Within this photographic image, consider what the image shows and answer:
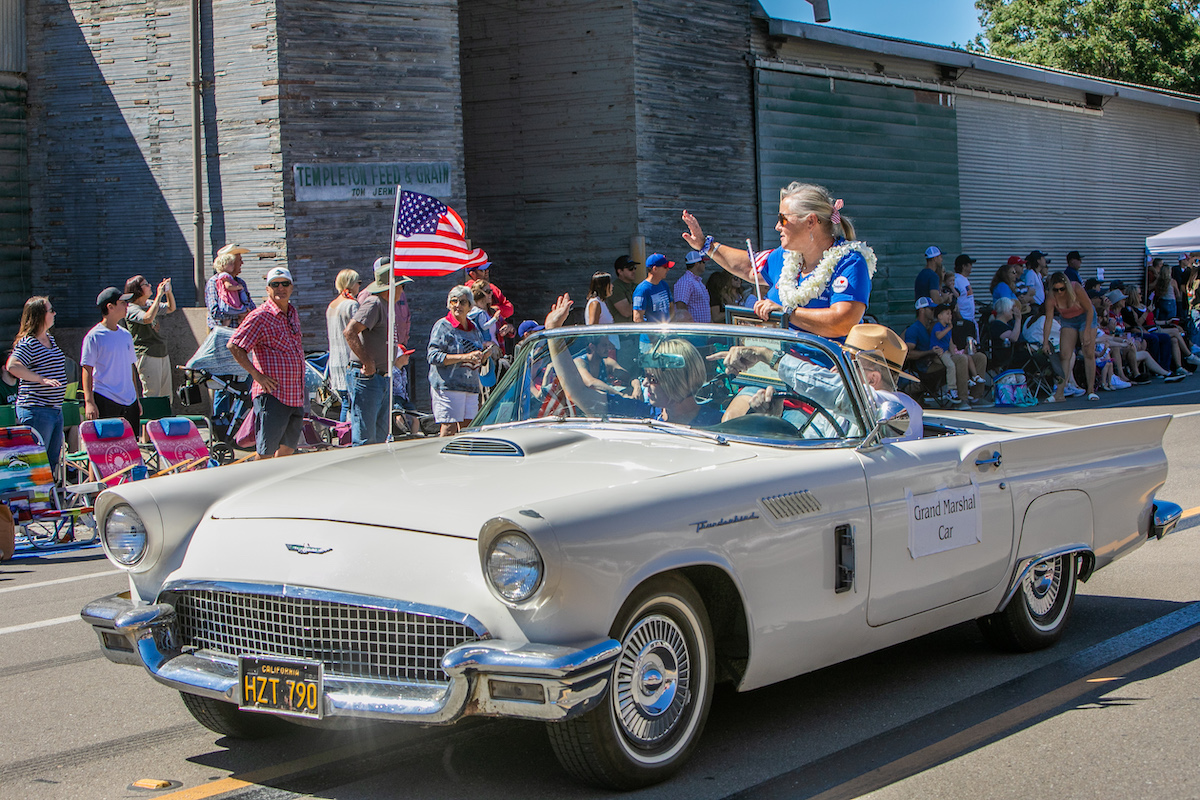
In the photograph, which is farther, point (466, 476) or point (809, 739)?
point (809, 739)

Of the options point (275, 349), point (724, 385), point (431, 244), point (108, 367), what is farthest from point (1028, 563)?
point (108, 367)

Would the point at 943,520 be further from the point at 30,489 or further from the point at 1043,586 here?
the point at 30,489

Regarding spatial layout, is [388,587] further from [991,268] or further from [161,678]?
[991,268]

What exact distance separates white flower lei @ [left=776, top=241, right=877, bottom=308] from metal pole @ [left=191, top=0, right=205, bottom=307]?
37.2 ft

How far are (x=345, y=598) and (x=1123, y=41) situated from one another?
4035cm

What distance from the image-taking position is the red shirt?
366 inches

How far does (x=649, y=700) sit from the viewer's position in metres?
3.84

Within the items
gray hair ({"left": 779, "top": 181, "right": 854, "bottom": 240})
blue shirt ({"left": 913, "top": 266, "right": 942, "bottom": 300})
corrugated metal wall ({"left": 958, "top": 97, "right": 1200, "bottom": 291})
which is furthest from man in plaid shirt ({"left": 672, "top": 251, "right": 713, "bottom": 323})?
corrugated metal wall ({"left": 958, "top": 97, "right": 1200, "bottom": 291})

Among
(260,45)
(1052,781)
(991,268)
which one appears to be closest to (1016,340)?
(991,268)

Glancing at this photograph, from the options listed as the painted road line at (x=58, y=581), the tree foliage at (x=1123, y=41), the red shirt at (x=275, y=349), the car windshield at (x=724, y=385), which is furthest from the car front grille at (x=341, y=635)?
the tree foliage at (x=1123, y=41)

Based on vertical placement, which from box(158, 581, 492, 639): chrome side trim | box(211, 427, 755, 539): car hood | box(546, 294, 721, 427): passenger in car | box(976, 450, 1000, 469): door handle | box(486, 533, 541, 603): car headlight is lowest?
box(158, 581, 492, 639): chrome side trim

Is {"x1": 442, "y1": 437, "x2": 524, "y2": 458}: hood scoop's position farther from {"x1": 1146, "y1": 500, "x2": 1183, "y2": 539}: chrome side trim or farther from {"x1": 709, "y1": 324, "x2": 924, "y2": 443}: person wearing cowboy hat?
{"x1": 1146, "y1": 500, "x2": 1183, "y2": 539}: chrome side trim

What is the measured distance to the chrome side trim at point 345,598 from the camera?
3535 millimetres

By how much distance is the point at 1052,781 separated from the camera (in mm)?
3926
